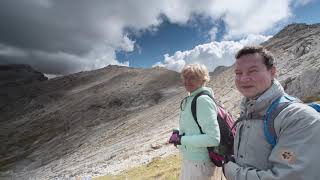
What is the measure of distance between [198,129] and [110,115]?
84.8m

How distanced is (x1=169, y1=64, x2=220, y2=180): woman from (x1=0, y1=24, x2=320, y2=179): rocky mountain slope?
2119cm

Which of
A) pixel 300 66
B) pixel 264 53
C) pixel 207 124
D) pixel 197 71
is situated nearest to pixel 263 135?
pixel 264 53

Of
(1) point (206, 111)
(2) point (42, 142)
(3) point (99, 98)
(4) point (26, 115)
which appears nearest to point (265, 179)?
(1) point (206, 111)

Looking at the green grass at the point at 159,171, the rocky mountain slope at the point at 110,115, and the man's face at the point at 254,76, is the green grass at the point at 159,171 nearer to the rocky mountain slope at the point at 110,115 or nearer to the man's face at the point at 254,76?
the rocky mountain slope at the point at 110,115

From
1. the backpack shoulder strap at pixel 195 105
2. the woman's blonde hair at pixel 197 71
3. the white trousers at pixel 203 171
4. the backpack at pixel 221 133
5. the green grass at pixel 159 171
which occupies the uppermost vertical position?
the woman's blonde hair at pixel 197 71

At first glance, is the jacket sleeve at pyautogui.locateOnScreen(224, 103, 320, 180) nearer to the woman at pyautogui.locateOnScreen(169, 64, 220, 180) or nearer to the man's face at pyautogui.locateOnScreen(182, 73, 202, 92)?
the woman at pyautogui.locateOnScreen(169, 64, 220, 180)

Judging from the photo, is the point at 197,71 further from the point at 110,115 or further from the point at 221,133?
the point at 110,115

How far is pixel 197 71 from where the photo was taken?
6.84 meters

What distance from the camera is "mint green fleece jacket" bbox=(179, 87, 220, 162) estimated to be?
6238 millimetres

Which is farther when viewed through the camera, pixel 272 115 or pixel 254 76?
pixel 254 76

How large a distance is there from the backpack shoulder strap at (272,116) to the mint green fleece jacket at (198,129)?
89.0 inches

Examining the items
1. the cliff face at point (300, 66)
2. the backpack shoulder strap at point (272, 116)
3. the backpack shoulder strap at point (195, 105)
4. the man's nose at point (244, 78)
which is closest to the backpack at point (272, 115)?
the backpack shoulder strap at point (272, 116)

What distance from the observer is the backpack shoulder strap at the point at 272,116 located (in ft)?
12.7

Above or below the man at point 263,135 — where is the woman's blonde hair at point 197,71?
above
